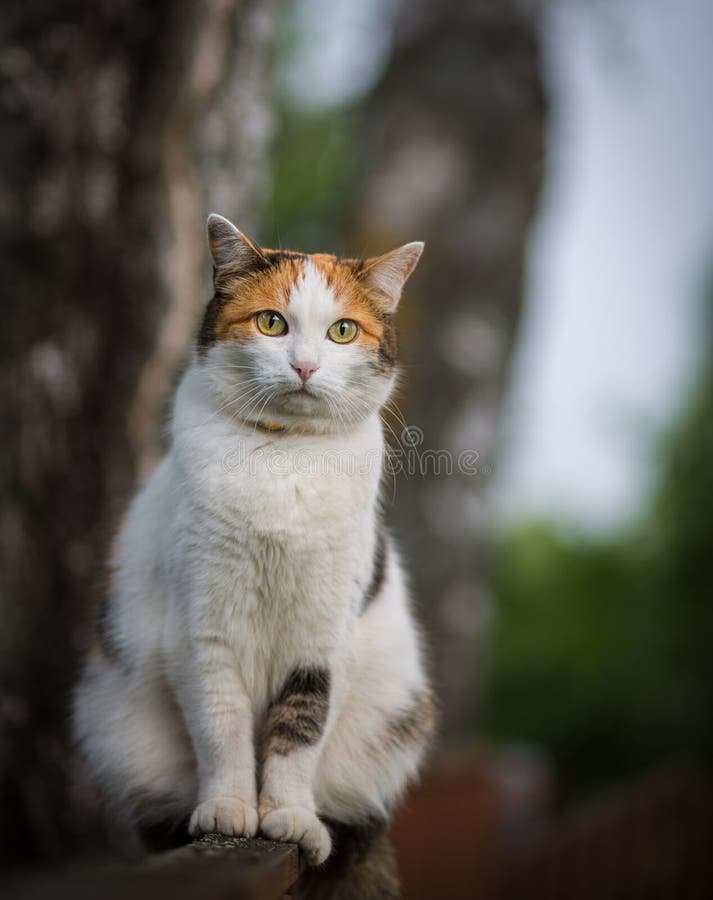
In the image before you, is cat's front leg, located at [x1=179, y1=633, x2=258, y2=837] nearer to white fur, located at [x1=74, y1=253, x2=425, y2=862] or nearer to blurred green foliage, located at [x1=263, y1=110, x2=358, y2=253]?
white fur, located at [x1=74, y1=253, x2=425, y2=862]

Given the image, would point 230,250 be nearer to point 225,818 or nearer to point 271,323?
point 271,323

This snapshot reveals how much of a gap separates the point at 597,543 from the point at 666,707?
2.37 meters

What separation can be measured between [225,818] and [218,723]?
180mm

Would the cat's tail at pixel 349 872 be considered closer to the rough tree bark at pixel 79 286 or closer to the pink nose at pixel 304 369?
the pink nose at pixel 304 369

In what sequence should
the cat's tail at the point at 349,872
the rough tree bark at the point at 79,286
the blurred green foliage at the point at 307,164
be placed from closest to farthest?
the cat's tail at the point at 349,872 < the rough tree bark at the point at 79,286 < the blurred green foliage at the point at 307,164

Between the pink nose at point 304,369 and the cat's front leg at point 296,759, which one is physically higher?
the pink nose at point 304,369

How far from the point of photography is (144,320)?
2910 mm

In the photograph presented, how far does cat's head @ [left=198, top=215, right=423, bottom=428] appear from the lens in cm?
166

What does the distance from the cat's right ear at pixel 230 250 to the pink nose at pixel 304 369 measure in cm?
27

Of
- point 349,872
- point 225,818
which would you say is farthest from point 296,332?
point 349,872

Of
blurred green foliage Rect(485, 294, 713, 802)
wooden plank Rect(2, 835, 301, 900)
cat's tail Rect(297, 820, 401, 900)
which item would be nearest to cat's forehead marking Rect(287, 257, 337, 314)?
wooden plank Rect(2, 835, 301, 900)

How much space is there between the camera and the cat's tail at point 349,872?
188 centimetres

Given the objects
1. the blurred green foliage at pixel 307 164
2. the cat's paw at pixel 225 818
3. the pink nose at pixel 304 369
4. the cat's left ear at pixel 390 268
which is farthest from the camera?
the blurred green foliage at pixel 307 164

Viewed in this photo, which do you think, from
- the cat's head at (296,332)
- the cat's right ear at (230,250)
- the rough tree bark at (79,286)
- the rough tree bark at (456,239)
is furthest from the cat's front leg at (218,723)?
the rough tree bark at (456,239)
